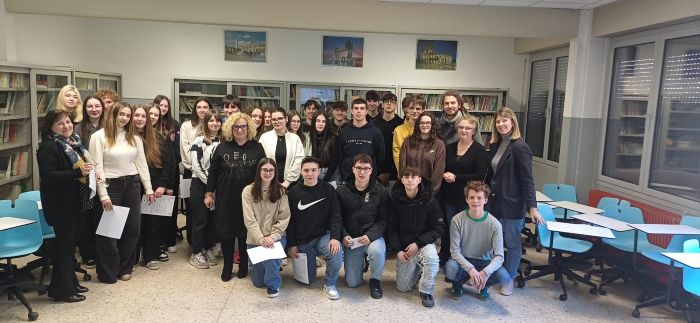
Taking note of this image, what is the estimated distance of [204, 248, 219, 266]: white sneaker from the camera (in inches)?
169

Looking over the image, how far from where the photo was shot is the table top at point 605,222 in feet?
12.6

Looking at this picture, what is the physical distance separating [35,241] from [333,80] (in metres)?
5.15

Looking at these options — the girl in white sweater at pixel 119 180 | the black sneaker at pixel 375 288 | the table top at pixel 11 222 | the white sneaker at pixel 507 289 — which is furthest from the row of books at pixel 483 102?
the table top at pixel 11 222

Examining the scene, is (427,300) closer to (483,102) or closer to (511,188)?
(511,188)

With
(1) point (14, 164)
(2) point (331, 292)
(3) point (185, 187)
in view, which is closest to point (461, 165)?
(2) point (331, 292)

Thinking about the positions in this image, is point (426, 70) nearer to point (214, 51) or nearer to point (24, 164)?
point (214, 51)

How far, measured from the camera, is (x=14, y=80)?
15.9 feet

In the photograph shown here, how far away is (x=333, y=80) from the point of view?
7773 millimetres

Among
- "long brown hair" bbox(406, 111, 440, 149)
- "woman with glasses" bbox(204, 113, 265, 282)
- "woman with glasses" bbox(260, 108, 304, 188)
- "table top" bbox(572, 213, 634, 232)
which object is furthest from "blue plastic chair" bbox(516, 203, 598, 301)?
"woman with glasses" bbox(204, 113, 265, 282)

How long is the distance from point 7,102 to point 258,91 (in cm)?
347

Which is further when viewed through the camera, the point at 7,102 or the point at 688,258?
the point at 7,102

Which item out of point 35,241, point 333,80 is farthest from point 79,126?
point 333,80

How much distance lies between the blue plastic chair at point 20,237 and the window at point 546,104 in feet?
20.8

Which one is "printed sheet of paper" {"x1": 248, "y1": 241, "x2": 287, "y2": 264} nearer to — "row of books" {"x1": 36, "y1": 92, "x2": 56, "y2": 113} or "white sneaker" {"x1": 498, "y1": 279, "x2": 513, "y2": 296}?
"white sneaker" {"x1": 498, "y1": 279, "x2": 513, "y2": 296}
